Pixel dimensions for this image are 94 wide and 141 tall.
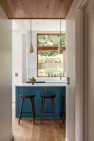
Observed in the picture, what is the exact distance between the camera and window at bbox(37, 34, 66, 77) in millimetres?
8898

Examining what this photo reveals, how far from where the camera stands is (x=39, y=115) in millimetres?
5656

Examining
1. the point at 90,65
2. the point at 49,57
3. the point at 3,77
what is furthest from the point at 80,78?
the point at 49,57

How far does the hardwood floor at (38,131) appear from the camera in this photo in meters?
4.18

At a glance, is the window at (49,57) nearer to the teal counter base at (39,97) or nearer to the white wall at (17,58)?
the white wall at (17,58)

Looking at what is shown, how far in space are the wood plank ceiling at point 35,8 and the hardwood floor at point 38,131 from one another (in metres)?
2.24

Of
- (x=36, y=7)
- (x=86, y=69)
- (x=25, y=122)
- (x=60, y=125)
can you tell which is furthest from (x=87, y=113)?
(x=25, y=122)

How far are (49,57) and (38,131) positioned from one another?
4.71 m

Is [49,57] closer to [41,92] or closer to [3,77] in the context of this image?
[41,92]

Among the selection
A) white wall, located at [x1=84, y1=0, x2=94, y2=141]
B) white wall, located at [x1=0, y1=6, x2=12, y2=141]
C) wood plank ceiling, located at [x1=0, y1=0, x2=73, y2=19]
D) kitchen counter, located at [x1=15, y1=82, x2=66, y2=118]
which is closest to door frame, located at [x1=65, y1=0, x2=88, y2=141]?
white wall, located at [x1=84, y1=0, x2=94, y2=141]

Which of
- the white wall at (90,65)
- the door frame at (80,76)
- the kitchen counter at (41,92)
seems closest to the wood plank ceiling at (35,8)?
the door frame at (80,76)

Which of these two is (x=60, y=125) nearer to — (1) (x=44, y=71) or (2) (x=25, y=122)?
(2) (x=25, y=122)

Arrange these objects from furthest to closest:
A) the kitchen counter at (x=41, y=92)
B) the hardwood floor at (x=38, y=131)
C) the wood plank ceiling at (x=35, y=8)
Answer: the kitchen counter at (x=41, y=92)
the hardwood floor at (x=38, y=131)
the wood plank ceiling at (x=35, y=8)

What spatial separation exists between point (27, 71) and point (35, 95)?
310cm

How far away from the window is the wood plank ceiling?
5.06 metres
